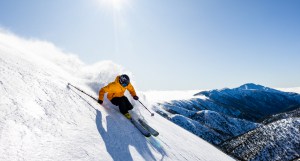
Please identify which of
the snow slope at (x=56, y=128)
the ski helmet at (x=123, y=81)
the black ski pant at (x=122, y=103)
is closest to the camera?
the snow slope at (x=56, y=128)

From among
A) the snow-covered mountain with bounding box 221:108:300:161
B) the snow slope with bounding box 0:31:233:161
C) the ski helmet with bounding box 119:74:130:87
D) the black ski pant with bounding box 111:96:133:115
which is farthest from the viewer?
the snow-covered mountain with bounding box 221:108:300:161

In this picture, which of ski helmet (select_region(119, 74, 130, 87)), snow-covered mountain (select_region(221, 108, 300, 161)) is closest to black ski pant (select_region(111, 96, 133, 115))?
ski helmet (select_region(119, 74, 130, 87))

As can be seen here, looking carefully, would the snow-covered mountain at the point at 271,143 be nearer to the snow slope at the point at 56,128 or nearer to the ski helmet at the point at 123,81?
the ski helmet at the point at 123,81

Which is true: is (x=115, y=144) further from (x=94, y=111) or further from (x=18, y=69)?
(x=18, y=69)

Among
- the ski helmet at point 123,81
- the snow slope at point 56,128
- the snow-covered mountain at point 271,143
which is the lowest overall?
the snow-covered mountain at point 271,143

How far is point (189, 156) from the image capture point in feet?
33.9

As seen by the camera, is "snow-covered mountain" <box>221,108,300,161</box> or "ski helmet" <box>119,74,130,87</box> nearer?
"ski helmet" <box>119,74,130,87</box>

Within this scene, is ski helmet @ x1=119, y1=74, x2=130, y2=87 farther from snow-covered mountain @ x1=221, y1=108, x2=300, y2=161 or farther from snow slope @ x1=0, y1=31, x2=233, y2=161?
snow-covered mountain @ x1=221, y1=108, x2=300, y2=161

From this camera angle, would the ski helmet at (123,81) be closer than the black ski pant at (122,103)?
No

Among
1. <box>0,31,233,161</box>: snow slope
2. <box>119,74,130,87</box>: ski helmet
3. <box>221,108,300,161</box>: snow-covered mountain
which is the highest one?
<box>119,74,130,87</box>: ski helmet

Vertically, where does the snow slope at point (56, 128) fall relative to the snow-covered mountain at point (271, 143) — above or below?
above

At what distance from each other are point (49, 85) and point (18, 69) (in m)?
1.23

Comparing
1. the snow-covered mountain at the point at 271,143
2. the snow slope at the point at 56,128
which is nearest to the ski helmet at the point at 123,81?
the snow slope at the point at 56,128

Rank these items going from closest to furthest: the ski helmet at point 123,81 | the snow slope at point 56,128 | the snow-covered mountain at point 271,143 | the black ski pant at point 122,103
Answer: the snow slope at point 56,128
the black ski pant at point 122,103
the ski helmet at point 123,81
the snow-covered mountain at point 271,143
